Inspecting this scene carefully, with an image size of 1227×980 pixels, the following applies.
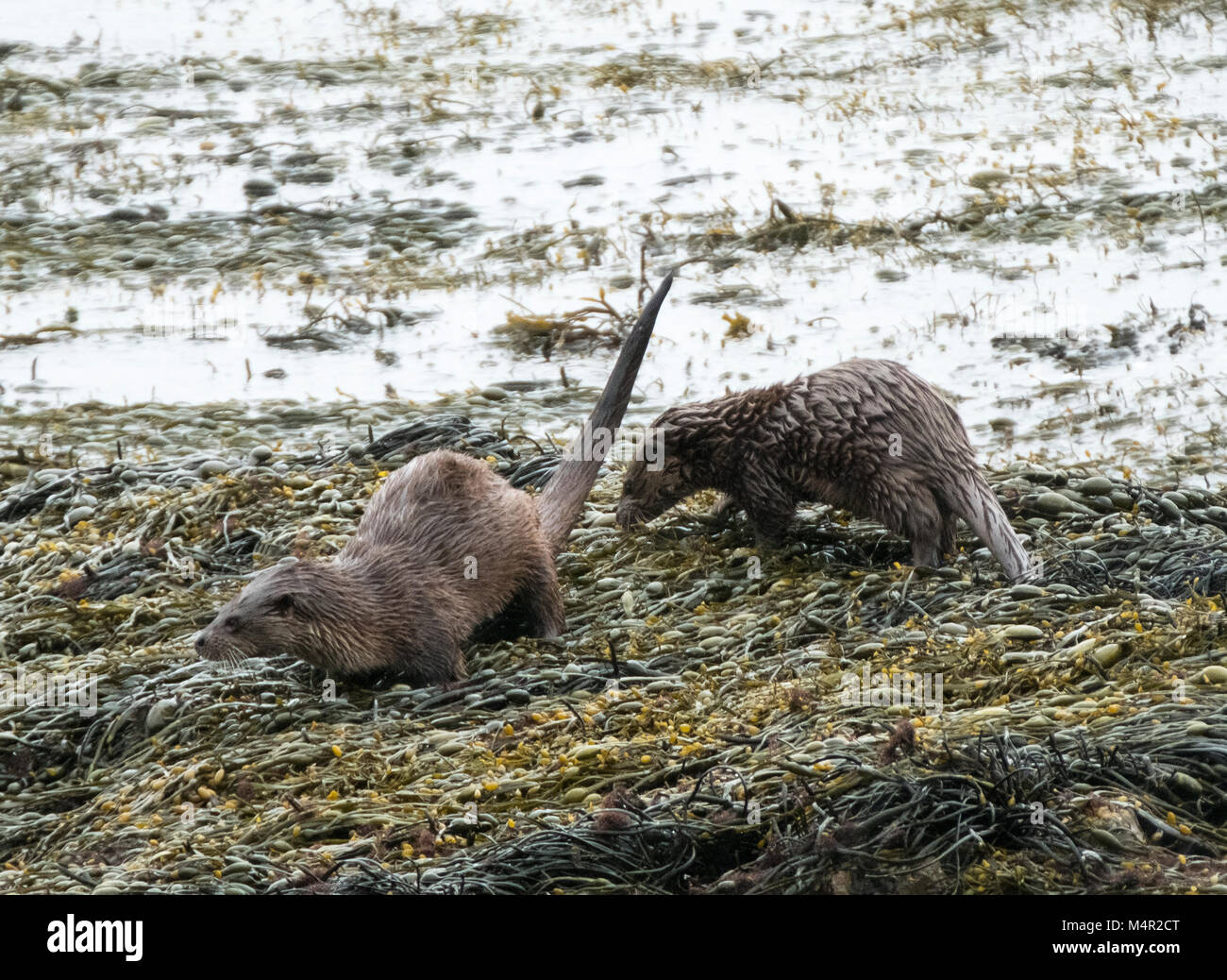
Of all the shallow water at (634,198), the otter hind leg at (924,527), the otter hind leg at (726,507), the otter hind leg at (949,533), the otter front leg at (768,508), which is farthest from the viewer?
the shallow water at (634,198)

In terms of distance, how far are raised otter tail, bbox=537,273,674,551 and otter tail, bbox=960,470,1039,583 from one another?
1.43 m

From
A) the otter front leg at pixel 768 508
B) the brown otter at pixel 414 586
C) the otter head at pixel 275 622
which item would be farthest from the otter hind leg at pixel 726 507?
the otter head at pixel 275 622

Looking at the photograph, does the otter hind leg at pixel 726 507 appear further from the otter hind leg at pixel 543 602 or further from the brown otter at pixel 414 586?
the otter hind leg at pixel 543 602

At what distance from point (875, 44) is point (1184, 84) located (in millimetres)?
2941

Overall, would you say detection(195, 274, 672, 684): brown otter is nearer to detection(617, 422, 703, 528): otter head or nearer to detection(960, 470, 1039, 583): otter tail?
detection(617, 422, 703, 528): otter head

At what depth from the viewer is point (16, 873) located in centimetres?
507

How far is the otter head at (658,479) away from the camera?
7023 mm

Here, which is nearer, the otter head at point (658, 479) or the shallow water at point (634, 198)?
the otter head at point (658, 479)

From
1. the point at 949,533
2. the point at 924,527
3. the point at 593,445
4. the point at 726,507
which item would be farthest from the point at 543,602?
the point at 949,533

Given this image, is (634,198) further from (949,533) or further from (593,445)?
(949,533)

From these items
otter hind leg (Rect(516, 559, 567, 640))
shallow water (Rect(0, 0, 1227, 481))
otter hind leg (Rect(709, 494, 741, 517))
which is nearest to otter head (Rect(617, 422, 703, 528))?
otter hind leg (Rect(709, 494, 741, 517))

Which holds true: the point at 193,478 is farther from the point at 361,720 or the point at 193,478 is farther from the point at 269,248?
the point at 269,248

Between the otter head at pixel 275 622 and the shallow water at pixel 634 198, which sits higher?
the shallow water at pixel 634 198

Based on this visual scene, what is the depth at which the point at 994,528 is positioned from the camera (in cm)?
640
